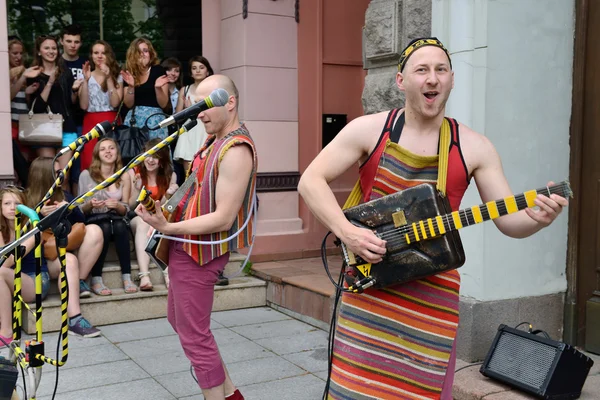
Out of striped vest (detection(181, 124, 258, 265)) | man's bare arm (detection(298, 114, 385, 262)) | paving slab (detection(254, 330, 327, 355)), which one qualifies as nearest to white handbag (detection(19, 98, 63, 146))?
paving slab (detection(254, 330, 327, 355))

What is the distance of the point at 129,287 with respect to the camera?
252 inches

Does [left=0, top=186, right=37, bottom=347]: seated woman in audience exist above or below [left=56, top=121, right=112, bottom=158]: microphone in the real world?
below

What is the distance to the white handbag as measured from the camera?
661 cm

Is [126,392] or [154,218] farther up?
[154,218]

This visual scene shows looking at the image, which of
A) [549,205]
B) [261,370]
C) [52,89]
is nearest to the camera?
[549,205]

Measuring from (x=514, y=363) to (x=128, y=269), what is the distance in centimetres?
374

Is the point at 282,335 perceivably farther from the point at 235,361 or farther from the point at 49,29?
the point at 49,29

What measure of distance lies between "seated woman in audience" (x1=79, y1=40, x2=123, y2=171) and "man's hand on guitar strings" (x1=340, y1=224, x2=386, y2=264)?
16.8 feet

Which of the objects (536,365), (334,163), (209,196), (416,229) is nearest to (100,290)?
(209,196)

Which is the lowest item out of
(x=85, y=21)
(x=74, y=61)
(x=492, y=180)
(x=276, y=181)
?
(x=276, y=181)

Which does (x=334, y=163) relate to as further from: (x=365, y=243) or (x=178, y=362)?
(x=178, y=362)

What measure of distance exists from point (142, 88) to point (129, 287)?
7.06ft

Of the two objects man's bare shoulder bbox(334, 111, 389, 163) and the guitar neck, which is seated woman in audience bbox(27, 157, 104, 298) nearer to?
man's bare shoulder bbox(334, 111, 389, 163)

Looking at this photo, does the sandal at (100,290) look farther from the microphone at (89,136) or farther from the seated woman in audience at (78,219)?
the microphone at (89,136)
